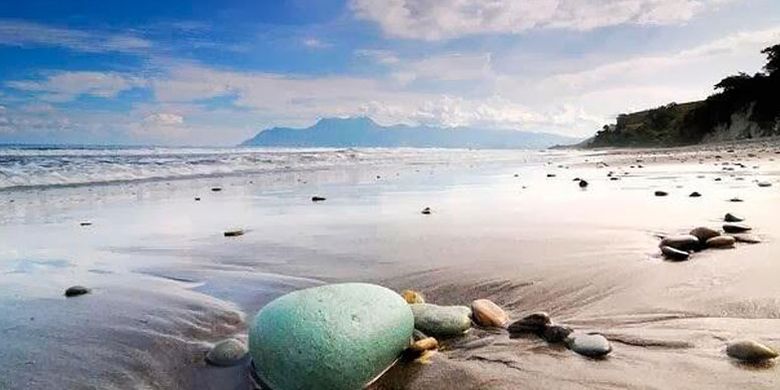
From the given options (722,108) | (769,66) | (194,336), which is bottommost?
(194,336)

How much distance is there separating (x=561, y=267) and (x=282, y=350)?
294 cm

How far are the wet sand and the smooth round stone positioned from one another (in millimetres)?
106

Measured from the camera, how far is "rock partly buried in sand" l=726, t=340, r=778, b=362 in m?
2.61

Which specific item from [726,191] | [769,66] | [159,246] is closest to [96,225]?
[159,246]

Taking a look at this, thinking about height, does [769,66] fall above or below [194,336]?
above

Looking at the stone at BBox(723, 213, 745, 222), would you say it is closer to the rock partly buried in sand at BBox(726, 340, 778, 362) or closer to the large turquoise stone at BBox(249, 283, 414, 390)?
the rock partly buried in sand at BBox(726, 340, 778, 362)

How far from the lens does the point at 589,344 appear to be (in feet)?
9.37

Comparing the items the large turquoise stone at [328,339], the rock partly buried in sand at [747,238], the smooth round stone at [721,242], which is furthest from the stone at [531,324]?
the rock partly buried in sand at [747,238]

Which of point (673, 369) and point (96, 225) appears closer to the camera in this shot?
point (673, 369)

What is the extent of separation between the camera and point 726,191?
33.2 feet

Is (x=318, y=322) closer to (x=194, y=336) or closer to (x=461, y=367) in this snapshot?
(x=461, y=367)

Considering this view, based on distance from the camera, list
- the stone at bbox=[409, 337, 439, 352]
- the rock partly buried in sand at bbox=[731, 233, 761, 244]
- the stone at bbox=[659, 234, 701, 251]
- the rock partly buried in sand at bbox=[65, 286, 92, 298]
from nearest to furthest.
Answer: the stone at bbox=[409, 337, 439, 352] < the rock partly buried in sand at bbox=[65, 286, 92, 298] < the stone at bbox=[659, 234, 701, 251] < the rock partly buried in sand at bbox=[731, 233, 761, 244]

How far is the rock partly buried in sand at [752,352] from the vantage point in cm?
261

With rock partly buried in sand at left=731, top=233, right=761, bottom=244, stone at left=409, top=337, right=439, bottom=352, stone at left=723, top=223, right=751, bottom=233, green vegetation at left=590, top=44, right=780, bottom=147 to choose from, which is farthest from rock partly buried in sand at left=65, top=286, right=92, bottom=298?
green vegetation at left=590, top=44, right=780, bottom=147
